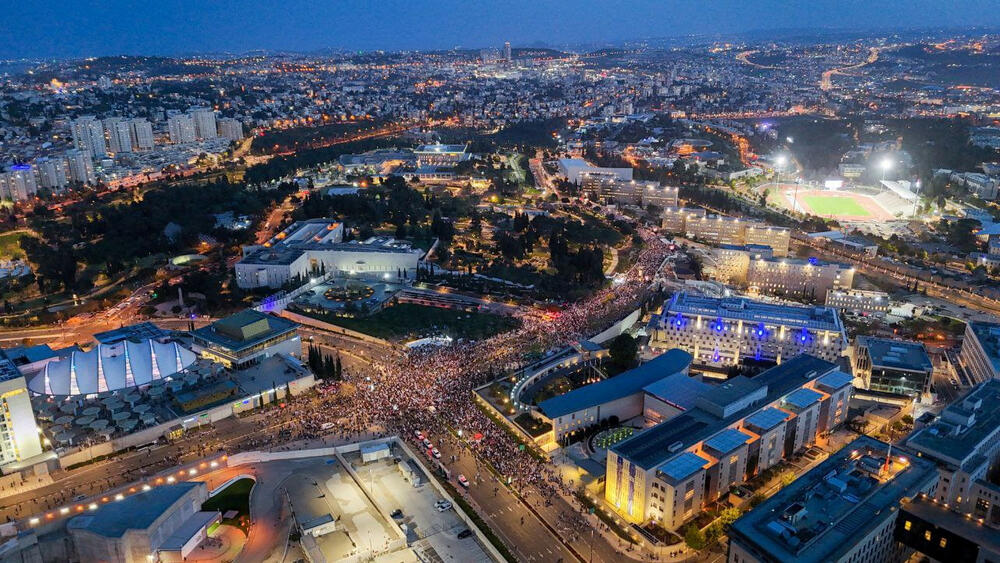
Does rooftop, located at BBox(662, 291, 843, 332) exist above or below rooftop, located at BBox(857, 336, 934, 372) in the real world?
above

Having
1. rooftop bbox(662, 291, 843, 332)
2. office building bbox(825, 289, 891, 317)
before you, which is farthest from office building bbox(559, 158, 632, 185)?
rooftop bbox(662, 291, 843, 332)

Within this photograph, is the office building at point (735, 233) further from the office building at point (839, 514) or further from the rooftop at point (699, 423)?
the office building at point (839, 514)

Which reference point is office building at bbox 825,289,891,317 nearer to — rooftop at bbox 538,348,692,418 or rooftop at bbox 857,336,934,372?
rooftop at bbox 857,336,934,372

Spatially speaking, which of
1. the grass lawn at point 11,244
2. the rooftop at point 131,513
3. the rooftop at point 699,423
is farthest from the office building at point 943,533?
the grass lawn at point 11,244

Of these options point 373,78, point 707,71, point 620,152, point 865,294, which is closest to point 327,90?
point 373,78

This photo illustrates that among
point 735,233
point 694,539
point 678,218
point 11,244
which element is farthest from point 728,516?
point 11,244
